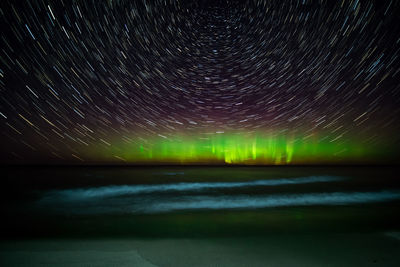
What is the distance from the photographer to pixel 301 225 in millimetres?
6277

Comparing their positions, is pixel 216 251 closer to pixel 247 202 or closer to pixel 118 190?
pixel 247 202

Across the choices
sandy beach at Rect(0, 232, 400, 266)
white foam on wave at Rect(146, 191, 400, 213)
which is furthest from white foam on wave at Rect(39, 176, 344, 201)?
sandy beach at Rect(0, 232, 400, 266)

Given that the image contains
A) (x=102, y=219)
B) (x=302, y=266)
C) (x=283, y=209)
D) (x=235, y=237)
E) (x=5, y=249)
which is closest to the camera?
(x=302, y=266)

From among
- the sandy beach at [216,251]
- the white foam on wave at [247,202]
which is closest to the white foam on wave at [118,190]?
the white foam on wave at [247,202]

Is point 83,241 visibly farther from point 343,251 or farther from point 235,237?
point 343,251

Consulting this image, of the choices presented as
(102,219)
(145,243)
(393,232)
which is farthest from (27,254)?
(393,232)

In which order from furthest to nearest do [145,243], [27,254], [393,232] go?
[393,232], [145,243], [27,254]

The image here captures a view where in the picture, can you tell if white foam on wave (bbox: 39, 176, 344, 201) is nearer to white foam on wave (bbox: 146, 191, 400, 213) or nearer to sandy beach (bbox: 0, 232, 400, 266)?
white foam on wave (bbox: 146, 191, 400, 213)

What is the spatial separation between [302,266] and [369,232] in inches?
125

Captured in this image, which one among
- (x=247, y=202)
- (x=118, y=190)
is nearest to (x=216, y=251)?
(x=247, y=202)

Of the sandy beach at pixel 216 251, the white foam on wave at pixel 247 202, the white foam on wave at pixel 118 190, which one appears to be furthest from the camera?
the white foam on wave at pixel 118 190

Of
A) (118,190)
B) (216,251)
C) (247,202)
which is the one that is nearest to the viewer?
(216,251)

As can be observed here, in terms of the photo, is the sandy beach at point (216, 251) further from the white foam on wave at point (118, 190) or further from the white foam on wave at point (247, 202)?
the white foam on wave at point (118, 190)

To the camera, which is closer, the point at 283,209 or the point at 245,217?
the point at 245,217
